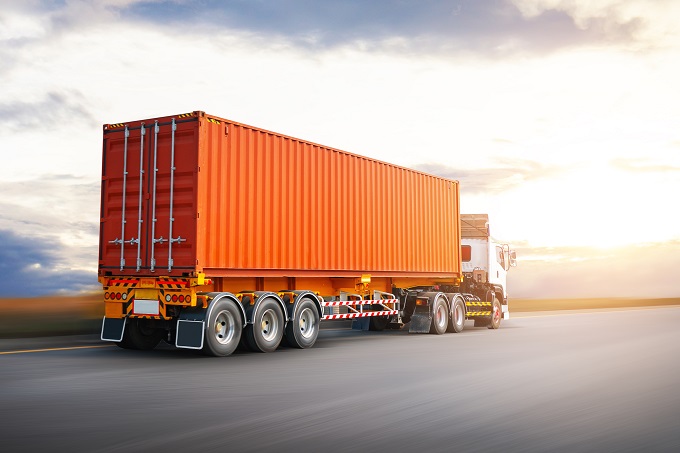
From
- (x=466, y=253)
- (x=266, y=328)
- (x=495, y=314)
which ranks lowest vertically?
(x=495, y=314)

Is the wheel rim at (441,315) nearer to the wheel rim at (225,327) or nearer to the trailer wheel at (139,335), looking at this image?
the wheel rim at (225,327)

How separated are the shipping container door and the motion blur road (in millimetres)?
1936

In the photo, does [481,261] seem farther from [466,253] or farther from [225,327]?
[225,327]

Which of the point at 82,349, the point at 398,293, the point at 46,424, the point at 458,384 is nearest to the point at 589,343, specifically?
the point at 398,293

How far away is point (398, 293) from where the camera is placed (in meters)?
22.1

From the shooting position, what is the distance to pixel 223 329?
1470 cm

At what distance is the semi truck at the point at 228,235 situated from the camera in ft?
48.0

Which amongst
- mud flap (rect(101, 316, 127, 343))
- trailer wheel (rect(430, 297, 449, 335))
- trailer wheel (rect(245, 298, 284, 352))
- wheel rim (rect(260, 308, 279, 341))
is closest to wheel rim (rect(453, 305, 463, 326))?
trailer wheel (rect(430, 297, 449, 335))

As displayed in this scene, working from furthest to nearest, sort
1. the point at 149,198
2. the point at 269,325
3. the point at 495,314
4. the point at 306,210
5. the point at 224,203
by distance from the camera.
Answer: the point at 495,314, the point at 306,210, the point at 269,325, the point at 149,198, the point at 224,203

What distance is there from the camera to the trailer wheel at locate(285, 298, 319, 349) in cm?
1616

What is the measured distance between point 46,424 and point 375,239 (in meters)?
13.3

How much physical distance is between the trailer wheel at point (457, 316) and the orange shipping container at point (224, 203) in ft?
14.4

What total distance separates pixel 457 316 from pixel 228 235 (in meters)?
9.90

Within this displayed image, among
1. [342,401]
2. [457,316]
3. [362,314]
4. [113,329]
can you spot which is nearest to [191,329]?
[113,329]
